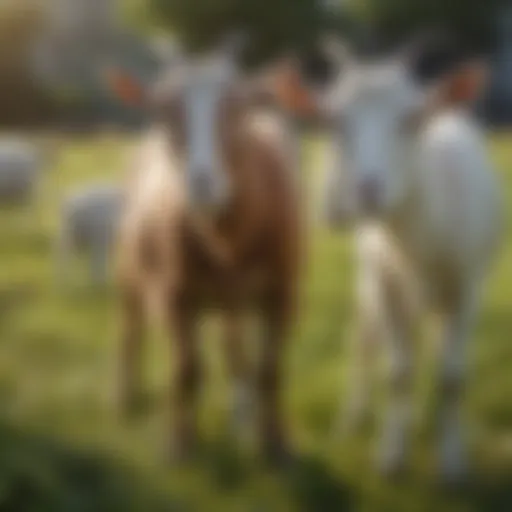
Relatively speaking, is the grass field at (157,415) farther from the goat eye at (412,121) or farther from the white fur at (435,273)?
the goat eye at (412,121)

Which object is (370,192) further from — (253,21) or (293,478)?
(293,478)

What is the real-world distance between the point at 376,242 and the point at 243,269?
0.50 ft

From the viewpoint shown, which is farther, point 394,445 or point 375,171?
point 394,445

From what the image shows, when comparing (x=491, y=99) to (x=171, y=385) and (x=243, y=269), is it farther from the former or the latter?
(x=171, y=385)

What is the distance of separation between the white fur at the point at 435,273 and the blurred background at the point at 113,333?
0.07ft

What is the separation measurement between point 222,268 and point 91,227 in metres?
0.15

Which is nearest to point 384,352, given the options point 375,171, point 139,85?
point 375,171

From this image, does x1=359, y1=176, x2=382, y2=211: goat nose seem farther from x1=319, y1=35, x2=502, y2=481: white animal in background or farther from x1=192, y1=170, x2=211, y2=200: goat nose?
x1=192, y1=170, x2=211, y2=200: goat nose

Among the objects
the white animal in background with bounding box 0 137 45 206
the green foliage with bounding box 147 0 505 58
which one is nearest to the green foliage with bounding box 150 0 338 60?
the green foliage with bounding box 147 0 505 58

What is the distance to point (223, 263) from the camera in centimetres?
129

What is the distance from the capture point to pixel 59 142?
130 centimetres

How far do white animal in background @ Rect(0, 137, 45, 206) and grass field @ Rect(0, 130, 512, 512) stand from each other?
2 cm

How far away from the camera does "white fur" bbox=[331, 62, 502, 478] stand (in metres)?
1.28

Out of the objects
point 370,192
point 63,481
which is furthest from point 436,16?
point 63,481
